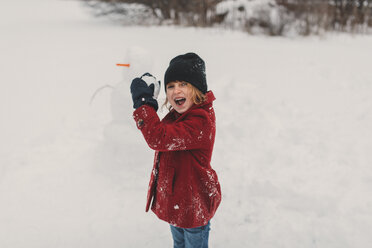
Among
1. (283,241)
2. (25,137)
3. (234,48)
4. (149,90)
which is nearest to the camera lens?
(149,90)

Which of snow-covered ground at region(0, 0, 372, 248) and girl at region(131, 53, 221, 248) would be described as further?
snow-covered ground at region(0, 0, 372, 248)

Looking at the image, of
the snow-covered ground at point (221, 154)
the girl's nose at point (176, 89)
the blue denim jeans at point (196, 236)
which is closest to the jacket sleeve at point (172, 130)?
the girl's nose at point (176, 89)

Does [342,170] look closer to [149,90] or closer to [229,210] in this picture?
[229,210]

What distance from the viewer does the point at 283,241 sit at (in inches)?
97.5

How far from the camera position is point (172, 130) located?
148 centimetres

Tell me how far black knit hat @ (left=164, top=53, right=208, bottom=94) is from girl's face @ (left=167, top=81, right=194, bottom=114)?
0.04 metres

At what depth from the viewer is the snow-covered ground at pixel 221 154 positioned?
2625mm

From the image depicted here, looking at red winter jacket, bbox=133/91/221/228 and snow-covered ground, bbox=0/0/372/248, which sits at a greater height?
red winter jacket, bbox=133/91/221/228

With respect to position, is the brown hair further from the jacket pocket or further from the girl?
the jacket pocket

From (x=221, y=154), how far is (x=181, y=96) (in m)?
2.14

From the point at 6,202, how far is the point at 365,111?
4.46 m

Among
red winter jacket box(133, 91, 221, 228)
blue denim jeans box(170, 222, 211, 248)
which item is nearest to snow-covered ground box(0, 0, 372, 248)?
blue denim jeans box(170, 222, 211, 248)

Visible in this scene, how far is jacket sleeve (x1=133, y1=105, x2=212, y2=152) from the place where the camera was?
58.3 inches

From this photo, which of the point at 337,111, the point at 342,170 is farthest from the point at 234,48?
the point at 342,170
